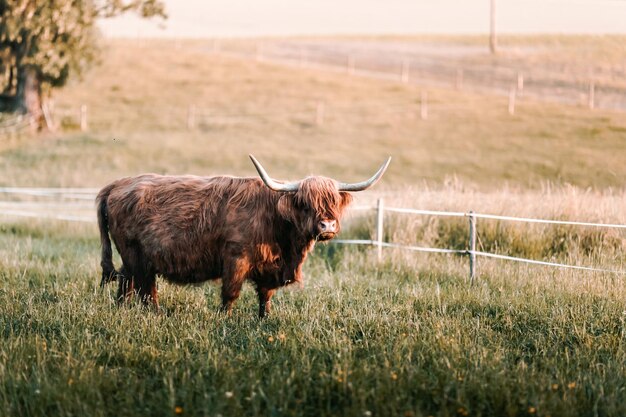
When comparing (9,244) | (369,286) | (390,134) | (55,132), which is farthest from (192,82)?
(369,286)

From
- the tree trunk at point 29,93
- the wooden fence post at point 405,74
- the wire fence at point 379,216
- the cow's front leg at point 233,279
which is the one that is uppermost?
the wooden fence post at point 405,74

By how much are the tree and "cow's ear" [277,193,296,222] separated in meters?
22.7

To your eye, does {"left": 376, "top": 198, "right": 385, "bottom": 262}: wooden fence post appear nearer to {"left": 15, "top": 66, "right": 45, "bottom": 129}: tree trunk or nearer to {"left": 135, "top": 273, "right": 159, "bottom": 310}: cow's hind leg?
{"left": 135, "top": 273, "right": 159, "bottom": 310}: cow's hind leg

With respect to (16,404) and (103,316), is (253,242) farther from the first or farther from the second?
(16,404)

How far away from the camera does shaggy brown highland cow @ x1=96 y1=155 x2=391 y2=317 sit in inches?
274

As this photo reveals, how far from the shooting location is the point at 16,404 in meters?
4.78

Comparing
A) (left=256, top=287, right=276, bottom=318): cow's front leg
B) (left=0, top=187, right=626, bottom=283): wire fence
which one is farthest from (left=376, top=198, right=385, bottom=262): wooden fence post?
(left=256, top=287, right=276, bottom=318): cow's front leg

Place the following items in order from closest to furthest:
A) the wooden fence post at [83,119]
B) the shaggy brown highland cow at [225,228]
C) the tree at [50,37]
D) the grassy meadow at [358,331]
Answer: the grassy meadow at [358,331], the shaggy brown highland cow at [225,228], the tree at [50,37], the wooden fence post at [83,119]

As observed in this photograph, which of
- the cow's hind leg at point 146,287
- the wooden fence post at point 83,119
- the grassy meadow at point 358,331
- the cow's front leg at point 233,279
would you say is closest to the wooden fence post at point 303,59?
the wooden fence post at point 83,119

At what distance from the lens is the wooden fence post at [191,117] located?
36200 millimetres

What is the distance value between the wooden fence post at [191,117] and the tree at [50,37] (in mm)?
6462

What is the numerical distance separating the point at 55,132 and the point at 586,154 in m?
23.2

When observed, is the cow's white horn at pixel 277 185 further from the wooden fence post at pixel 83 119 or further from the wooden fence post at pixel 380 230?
the wooden fence post at pixel 83 119

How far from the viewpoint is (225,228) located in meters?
7.11
